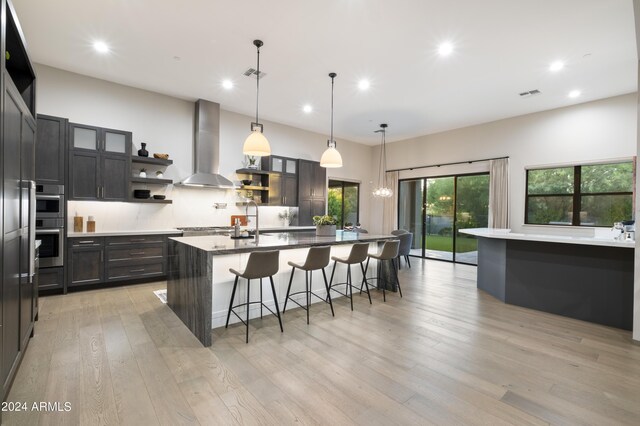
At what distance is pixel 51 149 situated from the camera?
14.2 ft

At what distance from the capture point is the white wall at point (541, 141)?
5293 millimetres

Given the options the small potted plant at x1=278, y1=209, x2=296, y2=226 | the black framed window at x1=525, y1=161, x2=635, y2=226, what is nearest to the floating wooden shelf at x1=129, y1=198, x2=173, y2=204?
the small potted plant at x1=278, y1=209, x2=296, y2=226

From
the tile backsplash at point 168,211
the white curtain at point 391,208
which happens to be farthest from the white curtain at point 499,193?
the tile backsplash at point 168,211

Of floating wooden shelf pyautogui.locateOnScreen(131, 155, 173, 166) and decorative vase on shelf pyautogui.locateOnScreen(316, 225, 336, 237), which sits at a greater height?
floating wooden shelf pyautogui.locateOnScreen(131, 155, 173, 166)

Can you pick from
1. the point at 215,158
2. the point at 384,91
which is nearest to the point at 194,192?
the point at 215,158

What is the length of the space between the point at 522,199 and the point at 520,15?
433 cm

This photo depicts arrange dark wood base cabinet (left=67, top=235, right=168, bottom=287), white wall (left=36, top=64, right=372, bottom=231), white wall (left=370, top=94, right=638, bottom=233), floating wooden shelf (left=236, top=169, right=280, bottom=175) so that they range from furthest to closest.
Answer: floating wooden shelf (left=236, top=169, right=280, bottom=175)
white wall (left=370, top=94, right=638, bottom=233)
white wall (left=36, top=64, right=372, bottom=231)
dark wood base cabinet (left=67, top=235, right=168, bottom=287)

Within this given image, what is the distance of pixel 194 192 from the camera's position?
6.07m

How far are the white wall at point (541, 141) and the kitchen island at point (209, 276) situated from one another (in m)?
3.93

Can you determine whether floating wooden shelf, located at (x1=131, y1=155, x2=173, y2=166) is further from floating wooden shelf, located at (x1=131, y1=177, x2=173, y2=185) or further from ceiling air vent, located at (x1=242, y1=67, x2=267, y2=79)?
ceiling air vent, located at (x1=242, y1=67, x2=267, y2=79)

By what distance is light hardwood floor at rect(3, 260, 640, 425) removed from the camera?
77.1 inches

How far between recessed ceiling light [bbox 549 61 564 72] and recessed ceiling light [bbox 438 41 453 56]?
1.65 meters

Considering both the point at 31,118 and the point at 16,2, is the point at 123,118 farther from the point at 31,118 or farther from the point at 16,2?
the point at 31,118

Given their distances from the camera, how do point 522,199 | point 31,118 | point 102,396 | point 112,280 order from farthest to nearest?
1. point 522,199
2. point 112,280
3. point 31,118
4. point 102,396
